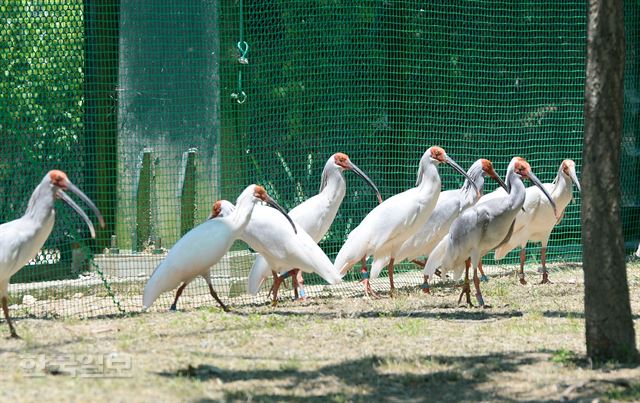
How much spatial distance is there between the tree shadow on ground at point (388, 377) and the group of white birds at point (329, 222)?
250cm

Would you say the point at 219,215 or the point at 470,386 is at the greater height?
the point at 219,215

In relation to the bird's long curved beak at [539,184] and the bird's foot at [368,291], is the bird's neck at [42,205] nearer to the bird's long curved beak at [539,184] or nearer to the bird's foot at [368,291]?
the bird's foot at [368,291]

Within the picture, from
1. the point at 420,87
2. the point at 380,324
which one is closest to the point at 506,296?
the point at 380,324

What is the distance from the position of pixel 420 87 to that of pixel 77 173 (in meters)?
4.50

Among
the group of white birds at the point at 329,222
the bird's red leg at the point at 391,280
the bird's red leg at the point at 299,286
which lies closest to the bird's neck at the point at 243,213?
the group of white birds at the point at 329,222

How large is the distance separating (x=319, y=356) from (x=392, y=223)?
12.3 ft

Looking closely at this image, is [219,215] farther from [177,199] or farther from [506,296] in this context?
[506,296]

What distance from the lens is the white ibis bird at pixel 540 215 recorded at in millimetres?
11719

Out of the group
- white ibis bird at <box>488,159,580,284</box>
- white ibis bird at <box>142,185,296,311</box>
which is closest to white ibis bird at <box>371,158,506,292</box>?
white ibis bird at <box>488,159,580,284</box>

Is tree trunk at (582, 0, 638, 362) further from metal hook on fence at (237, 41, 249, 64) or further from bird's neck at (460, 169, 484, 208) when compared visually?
metal hook on fence at (237, 41, 249, 64)

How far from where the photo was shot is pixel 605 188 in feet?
20.8

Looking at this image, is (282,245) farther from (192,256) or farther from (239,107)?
(239,107)

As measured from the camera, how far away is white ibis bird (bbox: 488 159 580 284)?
11.7 m

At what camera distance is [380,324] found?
8438 millimetres
